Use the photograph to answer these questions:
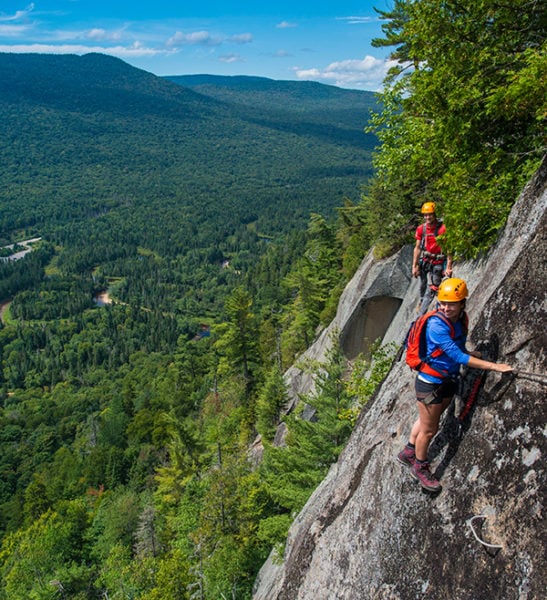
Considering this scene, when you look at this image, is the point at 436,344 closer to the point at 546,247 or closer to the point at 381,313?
the point at 546,247

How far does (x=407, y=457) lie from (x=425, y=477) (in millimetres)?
533

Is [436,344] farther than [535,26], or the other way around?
[535,26]

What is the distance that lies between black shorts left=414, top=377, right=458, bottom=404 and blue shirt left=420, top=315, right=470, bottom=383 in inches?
3.4

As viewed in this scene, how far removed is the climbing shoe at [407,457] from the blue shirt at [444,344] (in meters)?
1.46

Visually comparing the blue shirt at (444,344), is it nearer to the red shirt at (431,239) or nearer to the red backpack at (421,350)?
the red backpack at (421,350)

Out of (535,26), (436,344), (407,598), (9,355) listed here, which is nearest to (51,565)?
(407,598)

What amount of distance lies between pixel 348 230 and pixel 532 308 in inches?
1458

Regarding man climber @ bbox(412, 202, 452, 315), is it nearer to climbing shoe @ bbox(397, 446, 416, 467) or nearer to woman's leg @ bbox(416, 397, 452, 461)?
woman's leg @ bbox(416, 397, 452, 461)

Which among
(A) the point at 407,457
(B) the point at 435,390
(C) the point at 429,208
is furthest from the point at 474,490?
(C) the point at 429,208

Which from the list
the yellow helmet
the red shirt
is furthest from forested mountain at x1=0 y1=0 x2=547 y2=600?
the yellow helmet

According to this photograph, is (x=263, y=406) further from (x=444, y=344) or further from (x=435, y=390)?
(x=444, y=344)

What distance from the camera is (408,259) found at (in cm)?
2289

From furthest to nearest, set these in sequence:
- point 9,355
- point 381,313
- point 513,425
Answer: point 9,355 → point 381,313 → point 513,425

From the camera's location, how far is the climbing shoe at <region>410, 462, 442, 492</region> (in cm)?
655
